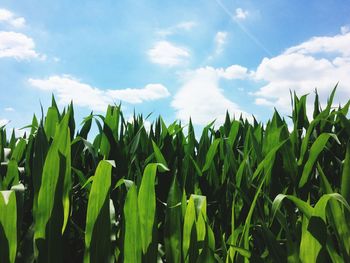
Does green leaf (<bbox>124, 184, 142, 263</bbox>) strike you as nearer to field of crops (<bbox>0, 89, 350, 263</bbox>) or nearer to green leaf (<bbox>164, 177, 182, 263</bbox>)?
field of crops (<bbox>0, 89, 350, 263</bbox>)

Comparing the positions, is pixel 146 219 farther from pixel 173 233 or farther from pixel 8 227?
pixel 8 227

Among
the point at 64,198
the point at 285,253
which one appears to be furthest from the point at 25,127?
the point at 285,253

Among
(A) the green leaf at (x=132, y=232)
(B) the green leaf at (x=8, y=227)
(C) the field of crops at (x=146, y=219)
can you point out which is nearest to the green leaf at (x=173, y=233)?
(C) the field of crops at (x=146, y=219)

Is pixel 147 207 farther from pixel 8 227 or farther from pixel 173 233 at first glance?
pixel 8 227

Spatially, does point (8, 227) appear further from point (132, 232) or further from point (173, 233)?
point (173, 233)

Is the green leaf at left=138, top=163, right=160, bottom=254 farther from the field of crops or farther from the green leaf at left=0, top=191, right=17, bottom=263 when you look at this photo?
the green leaf at left=0, top=191, right=17, bottom=263

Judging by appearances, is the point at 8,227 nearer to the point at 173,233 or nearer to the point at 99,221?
the point at 99,221

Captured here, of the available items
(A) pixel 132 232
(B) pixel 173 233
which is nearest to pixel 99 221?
(A) pixel 132 232

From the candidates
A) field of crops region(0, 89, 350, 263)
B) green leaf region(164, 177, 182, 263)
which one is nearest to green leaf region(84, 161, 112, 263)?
field of crops region(0, 89, 350, 263)

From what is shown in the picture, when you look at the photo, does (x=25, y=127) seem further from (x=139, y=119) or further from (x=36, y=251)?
(x=36, y=251)

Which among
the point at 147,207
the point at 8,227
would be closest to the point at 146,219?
the point at 147,207

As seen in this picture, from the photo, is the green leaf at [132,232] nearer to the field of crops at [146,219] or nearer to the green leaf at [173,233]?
the field of crops at [146,219]

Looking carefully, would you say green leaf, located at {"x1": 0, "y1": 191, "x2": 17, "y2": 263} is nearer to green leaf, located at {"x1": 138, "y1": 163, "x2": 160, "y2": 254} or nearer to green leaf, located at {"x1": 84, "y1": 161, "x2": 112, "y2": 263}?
green leaf, located at {"x1": 84, "y1": 161, "x2": 112, "y2": 263}

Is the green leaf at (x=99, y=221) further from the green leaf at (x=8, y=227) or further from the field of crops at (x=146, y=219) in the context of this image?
the green leaf at (x=8, y=227)
